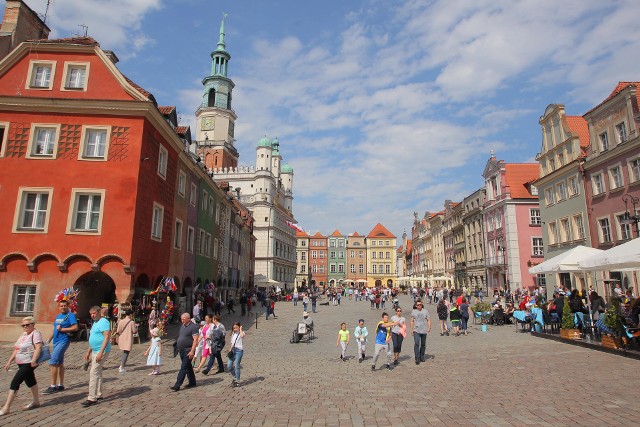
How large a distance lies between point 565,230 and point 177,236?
29.2m

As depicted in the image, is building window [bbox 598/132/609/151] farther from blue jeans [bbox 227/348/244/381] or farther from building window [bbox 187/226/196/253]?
blue jeans [bbox 227/348/244/381]

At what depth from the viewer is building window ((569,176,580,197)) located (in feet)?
102

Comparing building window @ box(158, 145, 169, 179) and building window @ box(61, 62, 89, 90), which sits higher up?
building window @ box(61, 62, 89, 90)

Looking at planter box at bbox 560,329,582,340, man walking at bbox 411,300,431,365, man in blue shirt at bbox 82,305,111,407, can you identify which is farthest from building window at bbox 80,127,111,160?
planter box at bbox 560,329,582,340

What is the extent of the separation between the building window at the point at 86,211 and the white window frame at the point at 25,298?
292cm

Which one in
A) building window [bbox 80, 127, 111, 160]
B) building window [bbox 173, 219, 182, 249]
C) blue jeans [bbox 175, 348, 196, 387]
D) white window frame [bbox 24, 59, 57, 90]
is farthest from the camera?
building window [bbox 173, 219, 182, 249]

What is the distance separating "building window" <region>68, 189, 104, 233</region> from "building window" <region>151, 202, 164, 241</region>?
2593 millimetres

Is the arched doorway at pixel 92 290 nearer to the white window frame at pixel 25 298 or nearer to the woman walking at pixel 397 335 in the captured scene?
the white window frame at pixel 25 298

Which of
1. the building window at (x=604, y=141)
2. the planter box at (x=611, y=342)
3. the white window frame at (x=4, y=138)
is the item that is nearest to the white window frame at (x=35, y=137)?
the white window frame at (x=4, y=138)

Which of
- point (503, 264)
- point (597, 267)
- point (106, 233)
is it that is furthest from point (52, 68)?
point (503, 264)

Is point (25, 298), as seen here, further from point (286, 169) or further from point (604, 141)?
point (286, 169)

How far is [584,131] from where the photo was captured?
32688 millimetres

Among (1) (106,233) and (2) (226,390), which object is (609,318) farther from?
(1) (106,233)

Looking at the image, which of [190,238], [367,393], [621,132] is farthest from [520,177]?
[367,393]
